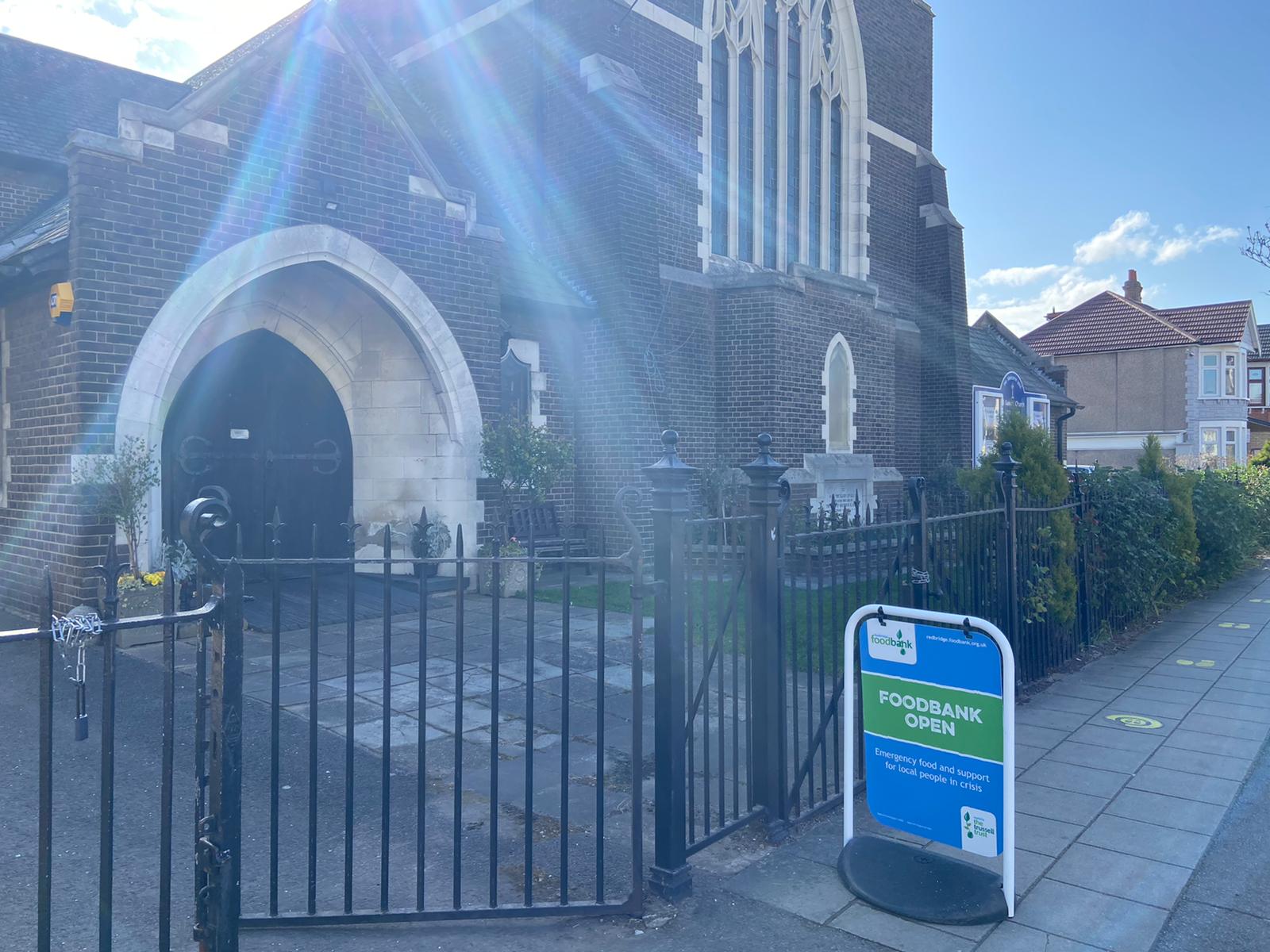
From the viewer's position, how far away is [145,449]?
7.94 metres

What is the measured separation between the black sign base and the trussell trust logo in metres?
0.85

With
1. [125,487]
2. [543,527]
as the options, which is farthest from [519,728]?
[543,527]

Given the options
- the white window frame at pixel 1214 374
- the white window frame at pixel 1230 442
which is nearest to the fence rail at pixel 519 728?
the white window frame at pixel 1214 374

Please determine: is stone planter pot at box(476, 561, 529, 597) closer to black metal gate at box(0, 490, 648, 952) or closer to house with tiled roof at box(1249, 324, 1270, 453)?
black metal gate at box(0, 490, 648, 952)

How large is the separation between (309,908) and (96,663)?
177 inches

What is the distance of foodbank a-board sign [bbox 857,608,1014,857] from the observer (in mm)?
3660

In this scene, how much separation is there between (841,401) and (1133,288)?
34.8 meters

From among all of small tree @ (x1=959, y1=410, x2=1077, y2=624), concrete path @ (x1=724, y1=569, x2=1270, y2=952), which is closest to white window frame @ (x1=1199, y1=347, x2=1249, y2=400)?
concrete path @ (x1=724, y1=569, x2=1270, y2=952)

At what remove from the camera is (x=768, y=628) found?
4270 mm

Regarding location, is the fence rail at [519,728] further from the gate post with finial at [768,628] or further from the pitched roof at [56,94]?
the pitched roof at [56,94]

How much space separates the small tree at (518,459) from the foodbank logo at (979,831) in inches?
311

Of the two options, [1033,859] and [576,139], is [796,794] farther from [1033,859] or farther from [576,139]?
[576,139]

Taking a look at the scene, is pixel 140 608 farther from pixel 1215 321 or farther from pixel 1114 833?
pixel 1215 321

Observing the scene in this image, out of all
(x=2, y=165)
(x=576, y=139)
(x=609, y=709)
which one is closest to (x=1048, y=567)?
(x=609, y=709)
